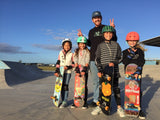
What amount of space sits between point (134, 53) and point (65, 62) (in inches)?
63.3

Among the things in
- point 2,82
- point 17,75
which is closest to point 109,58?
point 2,82

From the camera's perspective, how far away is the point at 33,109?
287cm

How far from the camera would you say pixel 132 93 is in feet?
8.71

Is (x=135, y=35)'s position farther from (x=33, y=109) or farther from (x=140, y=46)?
(x=33, y=109)

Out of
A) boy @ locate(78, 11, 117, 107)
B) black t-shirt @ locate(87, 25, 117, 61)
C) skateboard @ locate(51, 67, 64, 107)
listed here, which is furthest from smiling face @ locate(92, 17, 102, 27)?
skateboard @ locate(51, 67, 64, 107)

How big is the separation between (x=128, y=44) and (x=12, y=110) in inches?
111

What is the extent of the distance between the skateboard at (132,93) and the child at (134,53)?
0.08 metres

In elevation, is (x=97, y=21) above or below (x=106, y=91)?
above

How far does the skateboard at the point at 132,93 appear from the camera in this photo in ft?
8.54

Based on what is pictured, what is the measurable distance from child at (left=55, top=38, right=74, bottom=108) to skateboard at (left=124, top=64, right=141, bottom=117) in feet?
4.54

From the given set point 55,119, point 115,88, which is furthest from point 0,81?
point 115,88

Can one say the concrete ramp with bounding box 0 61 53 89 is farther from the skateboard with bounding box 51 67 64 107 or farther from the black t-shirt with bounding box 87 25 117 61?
the black t-shirt with bounding box 87 25 117 61

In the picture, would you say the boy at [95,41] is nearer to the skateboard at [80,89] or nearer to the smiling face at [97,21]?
the smiling face at [97,21]

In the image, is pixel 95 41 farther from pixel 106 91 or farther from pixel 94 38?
pixel 106 91
